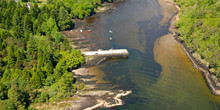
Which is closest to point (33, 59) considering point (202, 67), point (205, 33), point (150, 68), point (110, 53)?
point (110, 53)

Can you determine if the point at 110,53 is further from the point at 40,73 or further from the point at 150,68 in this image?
the point at 40,73

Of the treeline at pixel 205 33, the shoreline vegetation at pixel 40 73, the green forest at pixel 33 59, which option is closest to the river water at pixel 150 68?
the treeline at pixel 205 33

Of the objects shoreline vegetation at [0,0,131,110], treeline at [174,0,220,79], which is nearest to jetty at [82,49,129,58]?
shoreline vegetation at [0,0,131,110]

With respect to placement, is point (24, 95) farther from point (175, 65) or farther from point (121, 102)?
point (175, 65)

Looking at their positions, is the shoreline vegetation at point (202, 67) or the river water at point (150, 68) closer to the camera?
the river water at point (150, 68)

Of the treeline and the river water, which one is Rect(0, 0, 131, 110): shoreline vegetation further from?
the treeline

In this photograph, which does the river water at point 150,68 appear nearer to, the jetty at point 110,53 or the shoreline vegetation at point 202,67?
the shoreline vegetation at point 202,67
